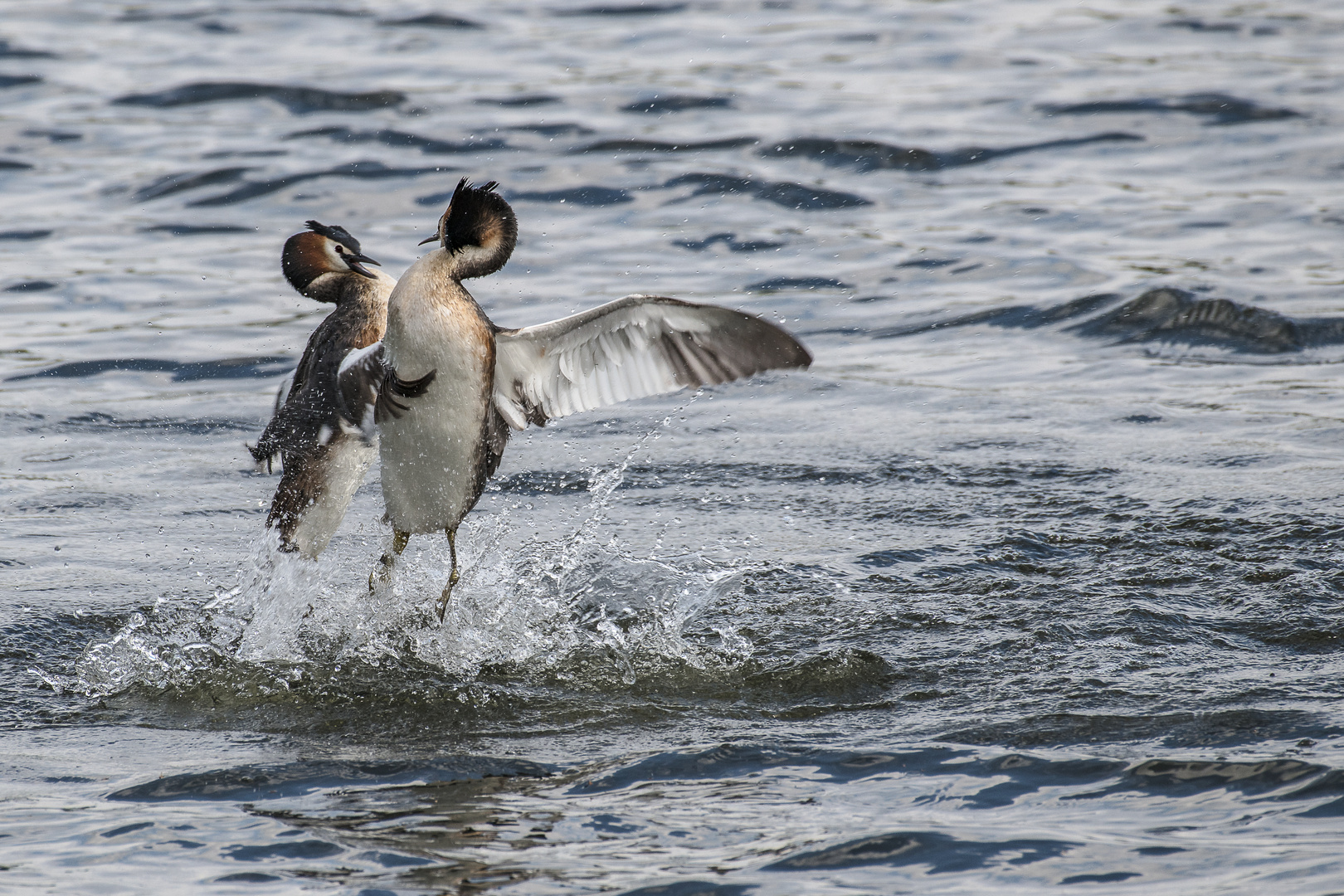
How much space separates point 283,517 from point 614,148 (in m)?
8.38

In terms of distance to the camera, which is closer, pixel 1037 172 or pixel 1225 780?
pixel 1225 780

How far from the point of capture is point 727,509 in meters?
7.63

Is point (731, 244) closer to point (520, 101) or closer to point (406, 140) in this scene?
→ point (406, 140)

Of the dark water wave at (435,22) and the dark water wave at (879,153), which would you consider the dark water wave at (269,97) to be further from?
the dark water wave at (879,153)

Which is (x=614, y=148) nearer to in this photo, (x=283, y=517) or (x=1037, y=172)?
(x=1037, y=172)

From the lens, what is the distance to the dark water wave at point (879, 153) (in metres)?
14.1

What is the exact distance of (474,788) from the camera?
487 cm

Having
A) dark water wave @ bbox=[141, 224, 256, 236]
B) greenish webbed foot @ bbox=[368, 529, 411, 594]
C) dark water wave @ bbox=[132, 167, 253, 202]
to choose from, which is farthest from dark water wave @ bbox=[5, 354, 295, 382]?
dark water wave @ bbox=[132, 167, 253, 202]

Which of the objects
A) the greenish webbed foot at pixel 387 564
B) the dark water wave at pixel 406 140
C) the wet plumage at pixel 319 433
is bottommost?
the greenish webbed foot at pixel 387 564

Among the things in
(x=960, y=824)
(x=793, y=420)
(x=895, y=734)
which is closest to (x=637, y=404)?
(x=793, y=420)

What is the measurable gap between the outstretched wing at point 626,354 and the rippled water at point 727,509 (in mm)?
736

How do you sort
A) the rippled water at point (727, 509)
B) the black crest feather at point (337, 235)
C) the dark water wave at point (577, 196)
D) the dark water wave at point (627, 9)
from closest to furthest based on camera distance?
the rippled water at point (727, 509) < the black crest feather at point (337, 235) < the dark water wave at point (577, 196) < the dark water wave at point (627, 9)

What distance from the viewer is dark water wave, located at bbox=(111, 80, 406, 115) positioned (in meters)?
15.8

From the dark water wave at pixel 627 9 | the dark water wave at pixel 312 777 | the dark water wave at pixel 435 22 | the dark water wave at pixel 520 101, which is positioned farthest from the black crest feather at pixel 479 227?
the dark water wave at pixel 627 9
